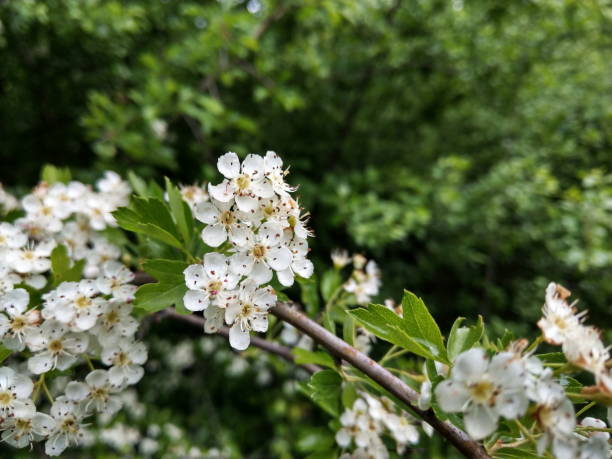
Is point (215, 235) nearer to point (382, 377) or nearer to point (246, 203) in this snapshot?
point (246, 203)

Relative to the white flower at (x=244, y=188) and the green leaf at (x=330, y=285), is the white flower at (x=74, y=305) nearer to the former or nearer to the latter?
the white flower at (x=244, y=188)

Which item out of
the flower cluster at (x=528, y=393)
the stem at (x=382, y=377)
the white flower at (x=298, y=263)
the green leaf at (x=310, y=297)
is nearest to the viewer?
the flower cluster at (x=528, y=393)

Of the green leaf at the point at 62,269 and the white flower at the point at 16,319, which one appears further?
the green leaf at the point at 62,269

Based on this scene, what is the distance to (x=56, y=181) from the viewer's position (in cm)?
134

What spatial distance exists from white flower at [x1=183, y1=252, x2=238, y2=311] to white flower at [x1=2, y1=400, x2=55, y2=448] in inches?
15.2

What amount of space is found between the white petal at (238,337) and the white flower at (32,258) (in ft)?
1.70

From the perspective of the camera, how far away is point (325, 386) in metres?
1.02

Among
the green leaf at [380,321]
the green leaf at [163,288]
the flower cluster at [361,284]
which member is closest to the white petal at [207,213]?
the green leaf at [163,288]

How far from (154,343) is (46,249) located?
1.87m

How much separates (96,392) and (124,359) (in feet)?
0.29

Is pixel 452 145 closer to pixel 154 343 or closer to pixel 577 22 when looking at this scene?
pixel 577 22

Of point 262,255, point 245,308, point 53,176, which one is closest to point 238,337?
point 245,308

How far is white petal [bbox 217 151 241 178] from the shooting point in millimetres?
844

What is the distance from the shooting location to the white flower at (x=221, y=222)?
0.83 metres
